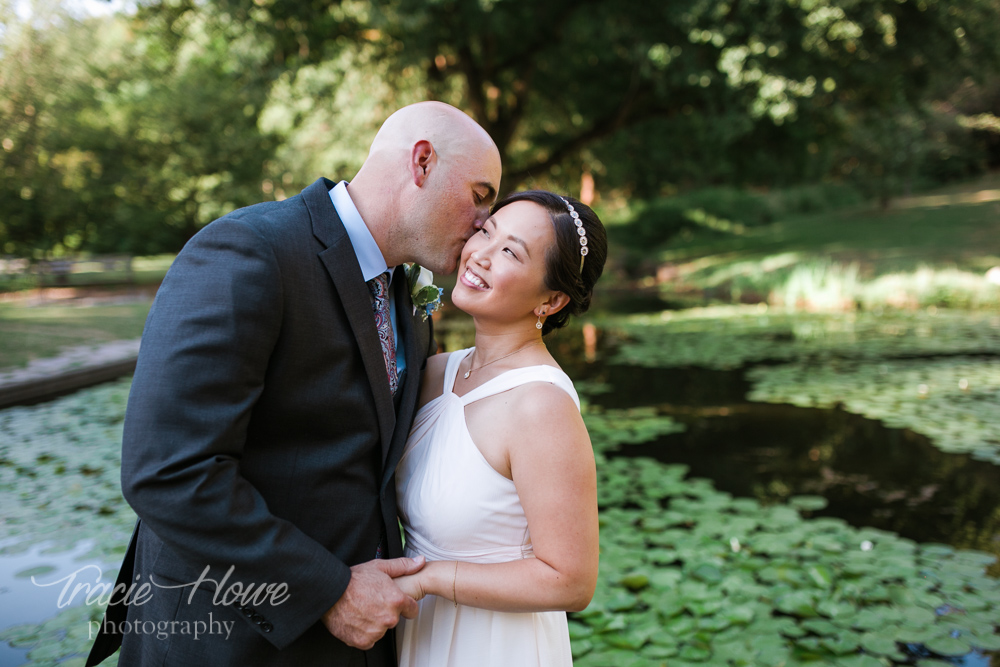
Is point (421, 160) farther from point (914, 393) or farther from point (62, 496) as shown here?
point (914, 393)

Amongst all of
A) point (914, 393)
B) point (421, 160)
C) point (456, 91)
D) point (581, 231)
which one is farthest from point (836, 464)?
point (456, 91)

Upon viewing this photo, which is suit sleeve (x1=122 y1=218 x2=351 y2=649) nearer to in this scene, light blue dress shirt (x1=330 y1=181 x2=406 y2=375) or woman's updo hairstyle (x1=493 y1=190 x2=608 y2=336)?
light blue dress shirt (x1=330 y1=181 x2=406 y2=375)

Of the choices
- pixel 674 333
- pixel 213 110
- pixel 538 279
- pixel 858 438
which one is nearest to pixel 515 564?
pixel 538 279

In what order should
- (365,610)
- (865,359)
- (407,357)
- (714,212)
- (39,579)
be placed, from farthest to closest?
(714,212) < (865,359) < (39,579) < (407,357) < (365,610)

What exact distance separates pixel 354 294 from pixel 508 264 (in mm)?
416

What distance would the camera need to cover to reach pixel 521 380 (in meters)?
1.68

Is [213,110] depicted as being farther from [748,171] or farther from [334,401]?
[334,401]

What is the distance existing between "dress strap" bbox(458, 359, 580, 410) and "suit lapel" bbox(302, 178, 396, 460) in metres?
0.25

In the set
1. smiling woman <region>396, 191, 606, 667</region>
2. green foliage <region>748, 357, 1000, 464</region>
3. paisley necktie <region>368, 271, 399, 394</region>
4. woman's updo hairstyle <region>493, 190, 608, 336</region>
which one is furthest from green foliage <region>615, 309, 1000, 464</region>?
paisley necktie <region>368, 271, 399, 394</region>

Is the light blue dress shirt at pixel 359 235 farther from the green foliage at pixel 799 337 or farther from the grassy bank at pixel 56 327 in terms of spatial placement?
the green foliage at pixel 799 337

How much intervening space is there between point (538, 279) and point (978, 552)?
359cm

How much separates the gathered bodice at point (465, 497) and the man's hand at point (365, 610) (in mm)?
218

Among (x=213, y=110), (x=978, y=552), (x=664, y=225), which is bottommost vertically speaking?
(x=978, y=552)

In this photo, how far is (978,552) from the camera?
12.5 feet
